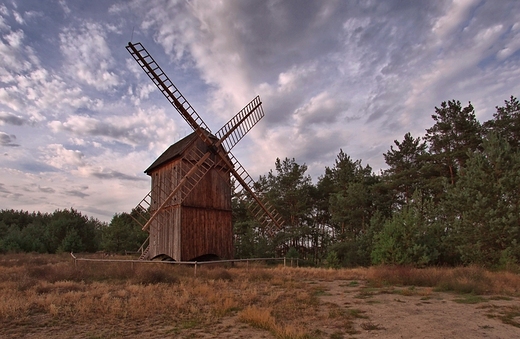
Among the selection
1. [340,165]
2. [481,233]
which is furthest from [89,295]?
[340,165]

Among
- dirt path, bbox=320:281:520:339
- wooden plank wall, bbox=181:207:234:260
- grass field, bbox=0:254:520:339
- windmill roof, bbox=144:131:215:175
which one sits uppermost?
windmill roof, bbox=144:131:215:175

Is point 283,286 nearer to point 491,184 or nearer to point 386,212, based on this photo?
point 491,184

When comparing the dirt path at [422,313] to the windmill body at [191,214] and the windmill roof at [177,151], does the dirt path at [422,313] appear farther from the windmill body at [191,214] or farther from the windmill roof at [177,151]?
the windmill roof at [177,151]

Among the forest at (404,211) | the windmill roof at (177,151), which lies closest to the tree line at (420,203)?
the forest at (404,211)

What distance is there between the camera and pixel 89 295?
1063 cm

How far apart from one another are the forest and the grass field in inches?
234

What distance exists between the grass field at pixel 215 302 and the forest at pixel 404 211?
19.5 ft

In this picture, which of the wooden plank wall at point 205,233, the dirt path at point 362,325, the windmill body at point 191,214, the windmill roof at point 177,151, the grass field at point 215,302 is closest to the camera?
the dirt path at point 362,325

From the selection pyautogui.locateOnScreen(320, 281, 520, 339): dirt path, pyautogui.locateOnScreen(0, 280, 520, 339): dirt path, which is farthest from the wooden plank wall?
pyautogui.locateOnScreen(0, 280, 520, 339): dirt path

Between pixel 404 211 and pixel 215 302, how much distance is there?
51.7 feet

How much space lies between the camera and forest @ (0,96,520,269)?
1956 centimetres

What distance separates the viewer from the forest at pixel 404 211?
64.2 feet

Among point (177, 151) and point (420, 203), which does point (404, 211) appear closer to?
point (420, 203)

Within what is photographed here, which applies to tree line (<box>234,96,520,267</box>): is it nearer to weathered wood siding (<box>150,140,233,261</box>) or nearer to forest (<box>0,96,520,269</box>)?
forest (<box>0,96,520,269</box>)
